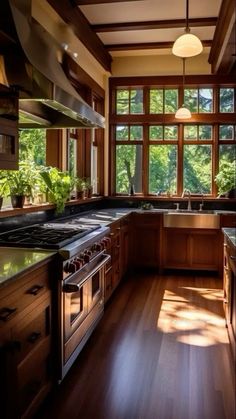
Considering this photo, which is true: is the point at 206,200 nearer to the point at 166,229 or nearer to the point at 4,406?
the point at 166,229

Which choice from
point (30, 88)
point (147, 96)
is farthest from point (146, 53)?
point (30, 88)

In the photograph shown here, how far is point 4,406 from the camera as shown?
153 cm

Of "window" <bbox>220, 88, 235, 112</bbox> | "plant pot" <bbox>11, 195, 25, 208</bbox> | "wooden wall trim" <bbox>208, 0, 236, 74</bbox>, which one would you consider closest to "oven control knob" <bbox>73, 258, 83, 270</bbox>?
"plant pot" <bbox>11, 195, 25, 208</bbox>

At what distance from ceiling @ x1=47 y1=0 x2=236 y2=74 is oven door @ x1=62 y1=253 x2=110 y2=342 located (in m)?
2.45

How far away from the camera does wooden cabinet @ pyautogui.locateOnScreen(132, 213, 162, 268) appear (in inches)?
213

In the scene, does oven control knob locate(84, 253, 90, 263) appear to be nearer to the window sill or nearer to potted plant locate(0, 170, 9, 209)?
the window sill

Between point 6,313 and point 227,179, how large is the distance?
4.49 meters

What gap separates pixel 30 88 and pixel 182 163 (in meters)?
4.03

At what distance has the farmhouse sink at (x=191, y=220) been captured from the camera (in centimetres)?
523

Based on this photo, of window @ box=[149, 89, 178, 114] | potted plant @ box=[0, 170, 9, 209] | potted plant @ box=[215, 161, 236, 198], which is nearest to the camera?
potted plant @ box=[0, 170, 9, 209]

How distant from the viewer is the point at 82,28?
4426 millimetres

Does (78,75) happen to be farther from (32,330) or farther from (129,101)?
(32,330)

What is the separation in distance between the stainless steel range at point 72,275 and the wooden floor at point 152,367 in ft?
0.54

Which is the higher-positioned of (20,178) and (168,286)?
(20,178)
